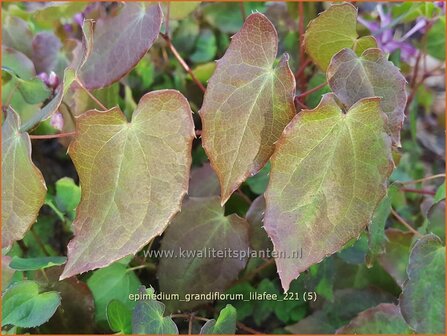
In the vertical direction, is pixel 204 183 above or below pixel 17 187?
below

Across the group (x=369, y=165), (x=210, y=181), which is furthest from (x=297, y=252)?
(x=210, y=181)

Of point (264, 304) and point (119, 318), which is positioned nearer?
point (119, 318)

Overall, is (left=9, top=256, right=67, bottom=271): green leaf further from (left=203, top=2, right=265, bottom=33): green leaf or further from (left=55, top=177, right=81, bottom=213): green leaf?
(left=203, top=2, right=265, bottom=33): green leaf

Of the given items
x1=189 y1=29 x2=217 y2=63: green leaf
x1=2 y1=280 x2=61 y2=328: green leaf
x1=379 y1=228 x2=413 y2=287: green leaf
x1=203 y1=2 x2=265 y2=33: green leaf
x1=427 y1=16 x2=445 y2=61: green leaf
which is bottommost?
x1=379 y1=228 x2=413 y2=287: green leaf

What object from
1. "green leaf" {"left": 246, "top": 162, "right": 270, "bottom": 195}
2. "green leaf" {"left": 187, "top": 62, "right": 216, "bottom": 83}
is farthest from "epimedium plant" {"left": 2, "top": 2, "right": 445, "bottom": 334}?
"green leaf" {"left": 187, "top": 62, "right": 216, "bottom": 83}

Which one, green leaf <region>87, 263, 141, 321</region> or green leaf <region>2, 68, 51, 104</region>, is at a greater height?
green leaf <region>2, 68, 51, 104</region>

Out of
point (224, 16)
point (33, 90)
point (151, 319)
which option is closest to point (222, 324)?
point (151, 319)

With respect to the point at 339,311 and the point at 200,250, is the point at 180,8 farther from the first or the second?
the point at 339,311

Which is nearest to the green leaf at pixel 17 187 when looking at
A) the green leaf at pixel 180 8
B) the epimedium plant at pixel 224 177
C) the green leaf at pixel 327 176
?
the epimedium plant at pixel 224 177
